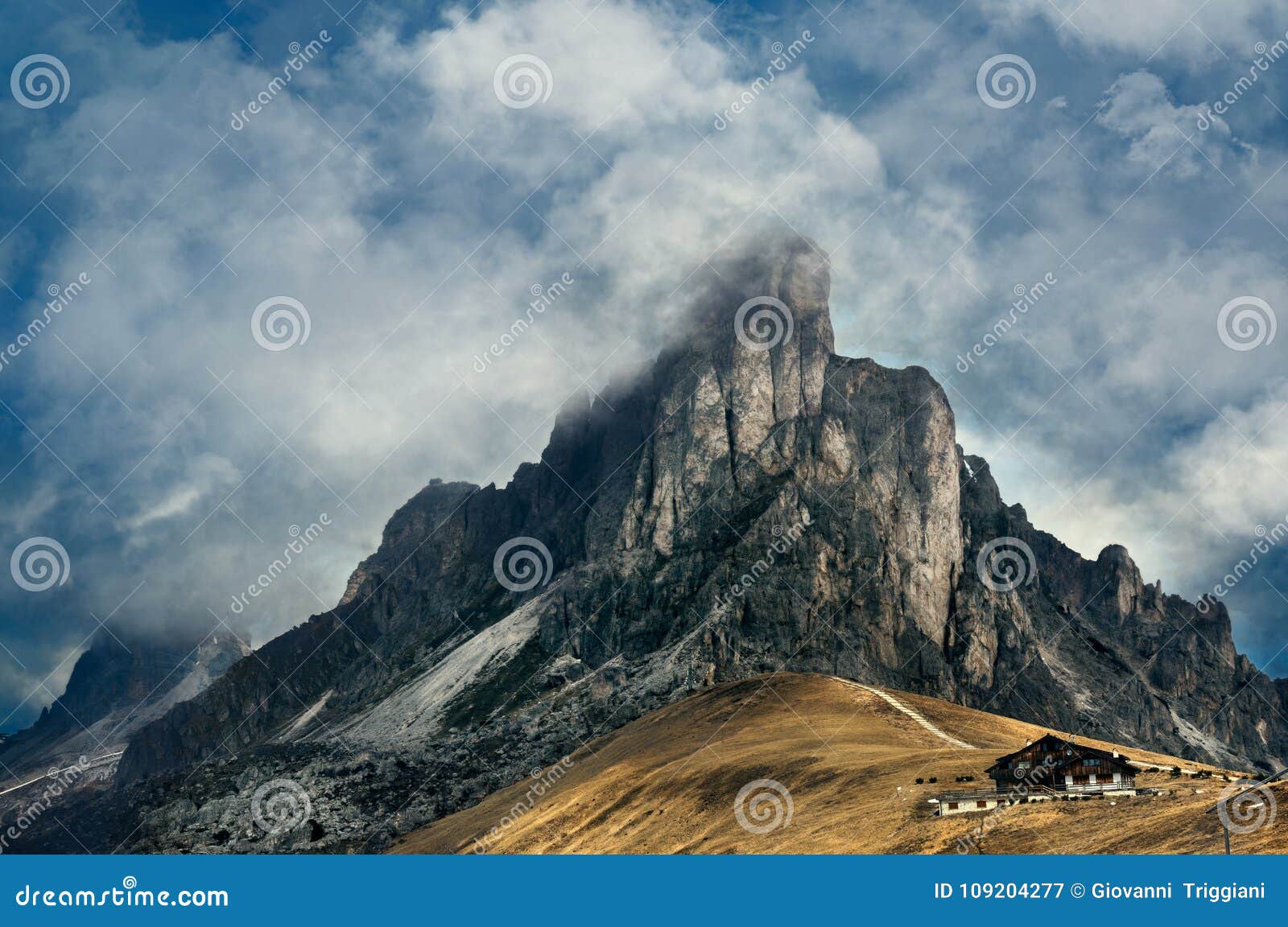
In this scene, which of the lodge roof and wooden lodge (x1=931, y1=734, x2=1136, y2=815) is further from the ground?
the lodge roof

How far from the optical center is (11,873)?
57.3 metres

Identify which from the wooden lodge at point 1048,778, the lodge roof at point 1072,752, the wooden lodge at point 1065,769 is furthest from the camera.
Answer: the lodge roof at point 1072,752

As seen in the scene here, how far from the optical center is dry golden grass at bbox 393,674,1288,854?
79.9 metres

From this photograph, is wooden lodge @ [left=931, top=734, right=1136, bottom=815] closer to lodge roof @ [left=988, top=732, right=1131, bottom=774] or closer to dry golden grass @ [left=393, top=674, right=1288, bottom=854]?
lodge roof @ [left=988, top=732, right=1131, bottom=774]

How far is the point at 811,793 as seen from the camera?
111250mm

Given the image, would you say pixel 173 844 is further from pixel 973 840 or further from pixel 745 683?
pixel 973 840

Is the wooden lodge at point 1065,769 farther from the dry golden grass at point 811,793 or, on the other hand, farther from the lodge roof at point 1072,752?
the dry golden grass at point 811,793

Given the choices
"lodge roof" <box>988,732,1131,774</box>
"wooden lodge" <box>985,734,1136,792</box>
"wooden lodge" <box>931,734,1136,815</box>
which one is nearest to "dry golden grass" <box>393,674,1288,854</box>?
"wooden lodge" <box>931,734,1136,815</box>

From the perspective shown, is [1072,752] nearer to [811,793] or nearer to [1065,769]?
[1065,769]

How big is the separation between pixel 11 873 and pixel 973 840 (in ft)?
188

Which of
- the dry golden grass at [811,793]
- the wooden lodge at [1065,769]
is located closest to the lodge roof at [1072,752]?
the wooden lodge at [1065,769]

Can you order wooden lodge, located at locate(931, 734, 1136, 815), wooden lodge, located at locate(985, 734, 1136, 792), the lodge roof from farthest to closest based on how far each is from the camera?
the lodge roof < wooden lodge, located at locate(985, 734, 1136, 792) < wooden lodge, located at locate(931, 734, 1136, 815)

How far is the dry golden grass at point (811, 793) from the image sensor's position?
262 feet

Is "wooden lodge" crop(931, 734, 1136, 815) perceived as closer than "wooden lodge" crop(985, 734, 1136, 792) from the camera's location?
Yes
